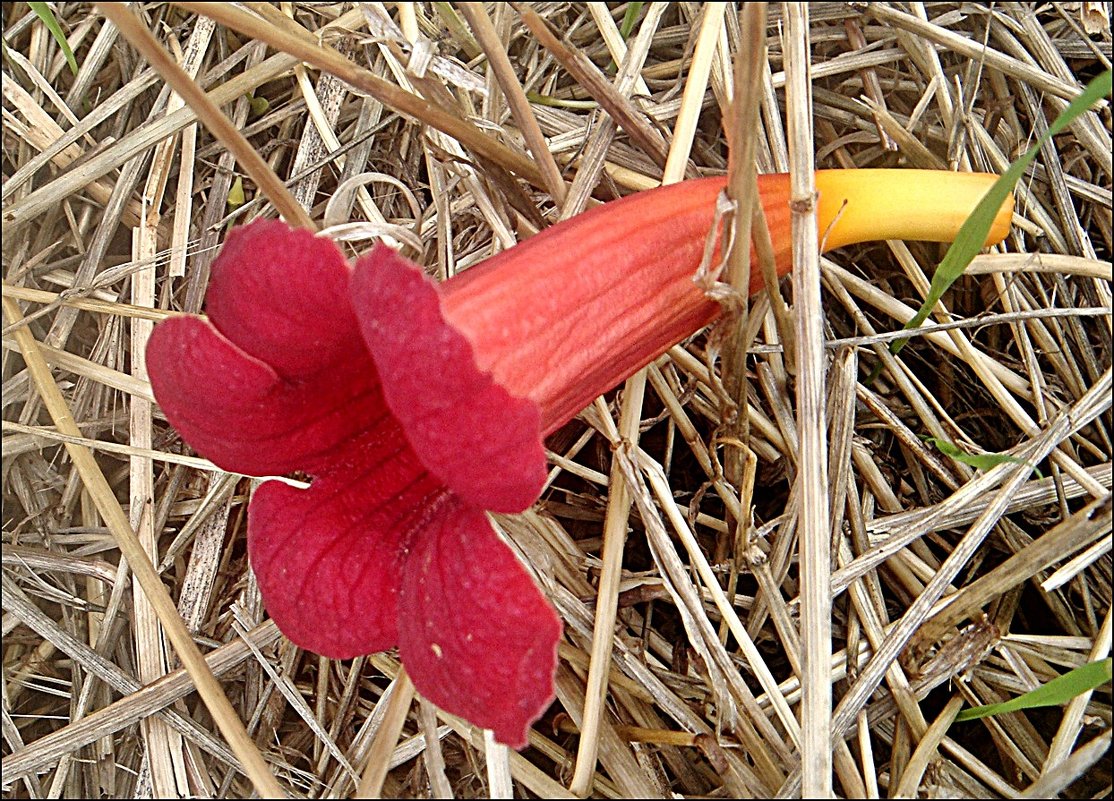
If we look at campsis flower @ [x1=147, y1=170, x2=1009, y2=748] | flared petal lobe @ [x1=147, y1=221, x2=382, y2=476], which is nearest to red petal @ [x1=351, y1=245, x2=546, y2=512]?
campsis flower @ [x1=147, y1=170, x2=1009, y2=748]

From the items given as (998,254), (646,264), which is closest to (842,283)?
(998,254)

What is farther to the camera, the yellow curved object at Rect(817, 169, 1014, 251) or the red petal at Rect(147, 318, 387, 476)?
the yellow curved object at Rect(817, 169, 1014, 251)

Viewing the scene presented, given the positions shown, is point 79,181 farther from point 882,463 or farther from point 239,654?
point 882,463

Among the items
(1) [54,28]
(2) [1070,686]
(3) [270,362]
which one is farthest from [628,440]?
(1) [54,28]

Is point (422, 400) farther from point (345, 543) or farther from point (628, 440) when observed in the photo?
point (628, 440)

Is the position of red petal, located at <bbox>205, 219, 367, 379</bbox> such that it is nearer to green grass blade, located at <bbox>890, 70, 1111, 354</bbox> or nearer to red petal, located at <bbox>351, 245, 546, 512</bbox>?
red petal, located at <bbox>351, 245, 546, 512</bbox>

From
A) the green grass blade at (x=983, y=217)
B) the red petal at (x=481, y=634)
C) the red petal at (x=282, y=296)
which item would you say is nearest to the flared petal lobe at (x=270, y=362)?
the red petal at (x=282, y=296)

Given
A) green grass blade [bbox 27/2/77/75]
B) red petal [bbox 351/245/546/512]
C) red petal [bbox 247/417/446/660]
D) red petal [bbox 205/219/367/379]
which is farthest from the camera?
green grass blade [bbox 27/2/77/75]
